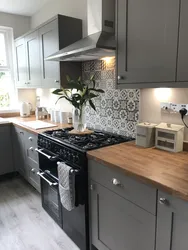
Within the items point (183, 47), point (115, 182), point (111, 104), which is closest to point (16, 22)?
point (111, 104)

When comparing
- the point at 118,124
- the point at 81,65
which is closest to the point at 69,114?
the point at 81,65

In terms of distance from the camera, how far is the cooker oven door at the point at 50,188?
2.11m

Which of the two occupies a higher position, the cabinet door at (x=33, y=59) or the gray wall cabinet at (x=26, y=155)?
the cabinet door at (x=33, y=59)

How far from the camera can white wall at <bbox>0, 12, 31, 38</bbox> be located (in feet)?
11.6

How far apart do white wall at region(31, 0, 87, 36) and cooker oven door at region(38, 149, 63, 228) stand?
1551 mm

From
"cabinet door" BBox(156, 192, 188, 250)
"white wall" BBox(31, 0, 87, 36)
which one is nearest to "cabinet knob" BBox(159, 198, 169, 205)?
"cabinet door" BBox(156, 192, 188, 250)

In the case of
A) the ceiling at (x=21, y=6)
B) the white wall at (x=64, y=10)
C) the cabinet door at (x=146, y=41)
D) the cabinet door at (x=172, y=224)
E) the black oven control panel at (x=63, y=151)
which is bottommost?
the cabinet door at (x=172, y=224)

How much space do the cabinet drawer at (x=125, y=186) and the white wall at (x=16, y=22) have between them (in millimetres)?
3121

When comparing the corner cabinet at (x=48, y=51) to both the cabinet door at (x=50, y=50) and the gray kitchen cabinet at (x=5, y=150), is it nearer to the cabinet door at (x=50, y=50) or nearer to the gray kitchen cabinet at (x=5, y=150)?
the cabinet door at (x=50, y=50)

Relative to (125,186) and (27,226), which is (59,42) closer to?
(125,186)

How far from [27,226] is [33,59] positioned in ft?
7.18

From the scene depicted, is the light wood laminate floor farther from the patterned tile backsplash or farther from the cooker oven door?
the patterned tile backsplash

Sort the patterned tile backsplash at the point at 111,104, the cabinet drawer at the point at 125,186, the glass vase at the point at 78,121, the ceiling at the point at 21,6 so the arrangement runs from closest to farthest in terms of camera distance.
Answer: the cabinet drawer at the point at 125,186 < the patterned tile backsplash at the point at 111,104 < the glass vase at the point at 78,121 < the ceiling at the point at 21,6

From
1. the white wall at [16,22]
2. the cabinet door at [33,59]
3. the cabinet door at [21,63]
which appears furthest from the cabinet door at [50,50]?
the white wall at [16,22]
